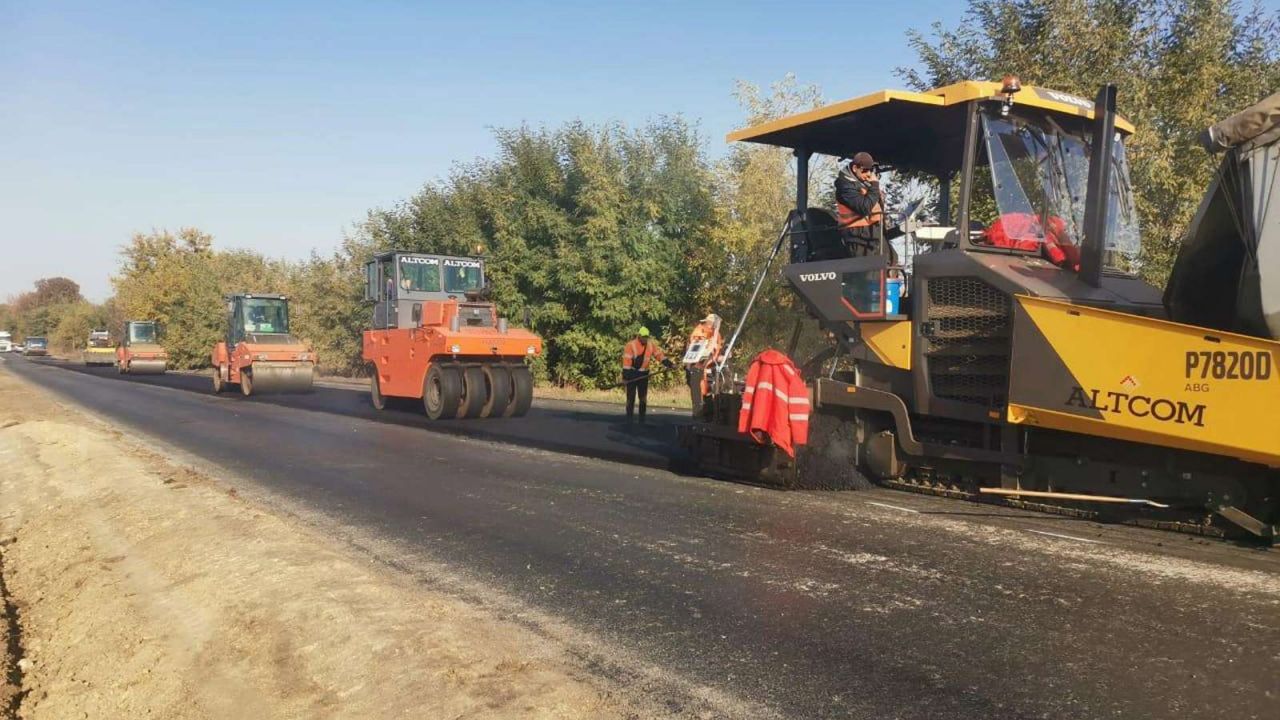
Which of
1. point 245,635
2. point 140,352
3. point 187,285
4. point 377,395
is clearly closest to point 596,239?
point 377,395

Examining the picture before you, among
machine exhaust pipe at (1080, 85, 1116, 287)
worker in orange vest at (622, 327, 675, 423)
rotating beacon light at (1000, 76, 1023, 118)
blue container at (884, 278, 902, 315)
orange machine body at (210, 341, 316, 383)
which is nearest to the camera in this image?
machine exhaust pipe at (1080, 85, 1116, 287)

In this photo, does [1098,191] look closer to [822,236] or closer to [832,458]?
[822,236]

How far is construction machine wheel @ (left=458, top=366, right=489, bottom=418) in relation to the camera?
15.0 m

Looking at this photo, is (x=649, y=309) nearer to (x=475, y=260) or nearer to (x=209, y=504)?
(x=475, y=260)

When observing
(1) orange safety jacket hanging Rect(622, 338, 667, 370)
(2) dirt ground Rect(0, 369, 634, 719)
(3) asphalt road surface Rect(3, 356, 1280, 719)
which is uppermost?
(1) orange safety jacket hanging Rect(622, 338, 667, 370)

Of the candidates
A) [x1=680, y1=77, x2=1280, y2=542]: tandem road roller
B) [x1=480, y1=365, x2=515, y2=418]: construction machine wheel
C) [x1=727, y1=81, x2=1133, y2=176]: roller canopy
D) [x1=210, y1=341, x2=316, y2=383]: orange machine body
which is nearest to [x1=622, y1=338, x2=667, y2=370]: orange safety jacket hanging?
[x1=480, y1=365, x2=515, y2=418]: construction machine wheel

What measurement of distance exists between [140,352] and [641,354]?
33.6m

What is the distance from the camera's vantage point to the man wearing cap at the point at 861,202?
24.3 ft

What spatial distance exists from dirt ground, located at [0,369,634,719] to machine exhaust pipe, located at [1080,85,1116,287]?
4.77m

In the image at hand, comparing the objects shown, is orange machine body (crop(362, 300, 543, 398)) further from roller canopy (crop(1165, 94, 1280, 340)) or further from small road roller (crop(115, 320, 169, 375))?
small road roller (crop(115, 320, 169, 375))

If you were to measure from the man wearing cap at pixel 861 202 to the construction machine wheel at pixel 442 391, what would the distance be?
8.84m

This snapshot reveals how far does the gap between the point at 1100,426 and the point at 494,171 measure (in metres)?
26.0

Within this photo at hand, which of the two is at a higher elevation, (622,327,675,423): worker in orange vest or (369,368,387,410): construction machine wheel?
(622,327,675,423): worker in orange vest

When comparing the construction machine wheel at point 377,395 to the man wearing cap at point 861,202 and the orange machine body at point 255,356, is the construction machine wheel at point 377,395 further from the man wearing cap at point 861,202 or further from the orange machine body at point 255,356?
the man wearing cap at point 861,202
